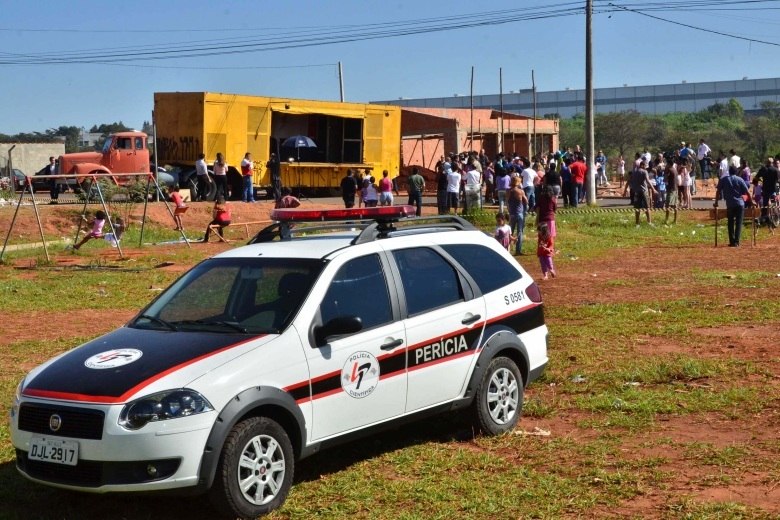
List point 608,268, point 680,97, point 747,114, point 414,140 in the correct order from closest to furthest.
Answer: point 608,268, point 414,140, point 747,114, point 680,97

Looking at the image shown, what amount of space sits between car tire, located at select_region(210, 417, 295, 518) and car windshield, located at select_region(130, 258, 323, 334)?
671 millimetres

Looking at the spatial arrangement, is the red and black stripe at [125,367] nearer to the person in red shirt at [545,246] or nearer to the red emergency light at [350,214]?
the red emergency light at [350,214]

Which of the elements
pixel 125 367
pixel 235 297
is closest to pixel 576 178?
pixel 235 297

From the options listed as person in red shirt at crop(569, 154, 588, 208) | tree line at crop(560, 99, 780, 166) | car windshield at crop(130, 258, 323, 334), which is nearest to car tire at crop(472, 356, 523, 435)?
car windshield at crop(130, 258, 323, 334)

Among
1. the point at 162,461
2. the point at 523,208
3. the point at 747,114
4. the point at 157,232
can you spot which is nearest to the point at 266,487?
the point at 162,461

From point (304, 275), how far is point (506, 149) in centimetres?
4599

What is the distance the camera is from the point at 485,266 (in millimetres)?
8336

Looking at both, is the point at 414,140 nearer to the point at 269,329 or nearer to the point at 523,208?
the point at 523,208

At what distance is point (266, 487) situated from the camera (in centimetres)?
636

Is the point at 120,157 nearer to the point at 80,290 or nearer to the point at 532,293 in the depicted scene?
the point at 80,290

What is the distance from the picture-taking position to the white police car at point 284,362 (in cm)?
602

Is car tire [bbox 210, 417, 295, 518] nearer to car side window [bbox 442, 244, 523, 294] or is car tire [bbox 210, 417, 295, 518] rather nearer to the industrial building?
car side window [bbox 442, 244, 523, 294]

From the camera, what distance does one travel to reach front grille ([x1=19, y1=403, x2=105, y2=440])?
19.7 ft

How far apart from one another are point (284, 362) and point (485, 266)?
2.31 metres
